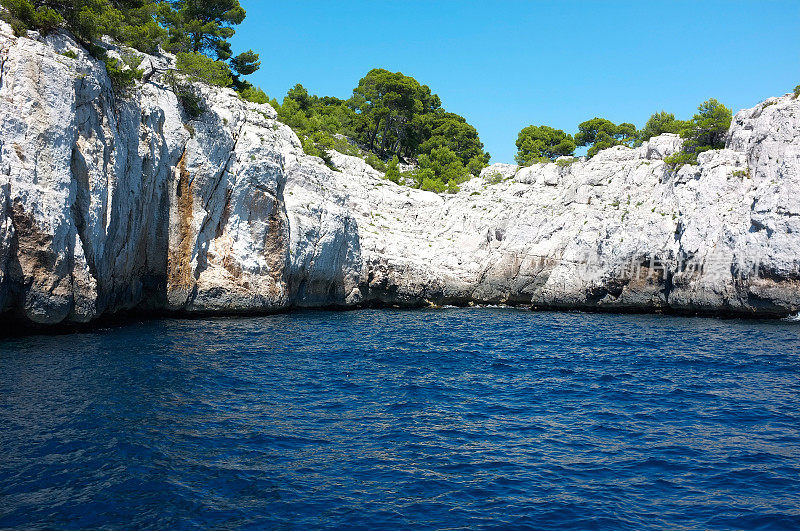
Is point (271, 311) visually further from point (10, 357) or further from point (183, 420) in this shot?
point (183, 420)

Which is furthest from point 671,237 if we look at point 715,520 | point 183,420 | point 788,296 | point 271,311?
point 183,420

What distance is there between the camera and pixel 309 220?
1522 inches

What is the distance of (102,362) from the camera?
20047 millimetres

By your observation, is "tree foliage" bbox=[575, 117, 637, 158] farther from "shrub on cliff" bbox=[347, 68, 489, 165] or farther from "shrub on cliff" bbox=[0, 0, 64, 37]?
"shrub on cliff" bbox=[0, 0, 64, 37]

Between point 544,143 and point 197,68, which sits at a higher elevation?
point 544,143

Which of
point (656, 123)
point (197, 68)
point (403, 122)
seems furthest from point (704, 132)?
point (403, 122)

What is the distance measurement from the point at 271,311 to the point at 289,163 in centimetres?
1139

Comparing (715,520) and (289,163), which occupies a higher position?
(289,163)

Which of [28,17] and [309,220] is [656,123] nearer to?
[309,220]

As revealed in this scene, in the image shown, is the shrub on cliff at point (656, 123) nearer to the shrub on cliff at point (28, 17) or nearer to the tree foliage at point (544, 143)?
the tree foliage at point (544, 143)

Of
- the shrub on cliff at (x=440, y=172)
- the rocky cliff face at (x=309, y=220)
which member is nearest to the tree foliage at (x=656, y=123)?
the rocky cliff face at (x=309, y=220)

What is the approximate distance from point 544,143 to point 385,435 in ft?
244

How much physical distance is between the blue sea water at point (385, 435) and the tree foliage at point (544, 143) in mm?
57549

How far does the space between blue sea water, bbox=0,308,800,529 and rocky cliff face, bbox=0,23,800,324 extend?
17.4 feet
